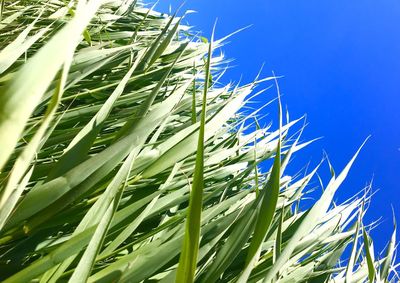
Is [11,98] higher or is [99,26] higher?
Answer: [99,26]

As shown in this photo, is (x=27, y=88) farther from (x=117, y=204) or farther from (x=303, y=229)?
(x=303, y=229)

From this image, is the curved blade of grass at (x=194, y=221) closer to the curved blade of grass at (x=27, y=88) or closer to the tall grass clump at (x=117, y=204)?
the tall grass clump at (x=117, y=204)

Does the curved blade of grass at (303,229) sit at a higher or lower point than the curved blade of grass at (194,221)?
lower

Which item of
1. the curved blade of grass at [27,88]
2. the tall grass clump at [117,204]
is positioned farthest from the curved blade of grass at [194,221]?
the curved blade of grass at [27,88]

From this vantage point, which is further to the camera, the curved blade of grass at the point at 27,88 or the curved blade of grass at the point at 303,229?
the curved blade of grass at the point at 303,229

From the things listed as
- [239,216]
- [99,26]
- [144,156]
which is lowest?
[239,216]

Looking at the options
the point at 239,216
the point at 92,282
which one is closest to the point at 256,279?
the point at 239,216

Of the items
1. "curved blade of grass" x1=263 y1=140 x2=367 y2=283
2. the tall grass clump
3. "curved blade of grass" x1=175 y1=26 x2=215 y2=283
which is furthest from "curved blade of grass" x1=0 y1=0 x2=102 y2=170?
"curved blade of grass" x1=263 y1=140 x2=367 y2=283

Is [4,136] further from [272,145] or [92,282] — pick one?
[272,145]

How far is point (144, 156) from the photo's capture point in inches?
21.8

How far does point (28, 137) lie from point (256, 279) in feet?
0.95

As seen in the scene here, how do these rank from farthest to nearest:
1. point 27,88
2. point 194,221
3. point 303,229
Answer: point 303,229 → point 194,221 → point 27,88

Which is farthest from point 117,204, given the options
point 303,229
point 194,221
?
point 303,229

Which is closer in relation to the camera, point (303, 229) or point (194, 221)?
point (194, 221)
